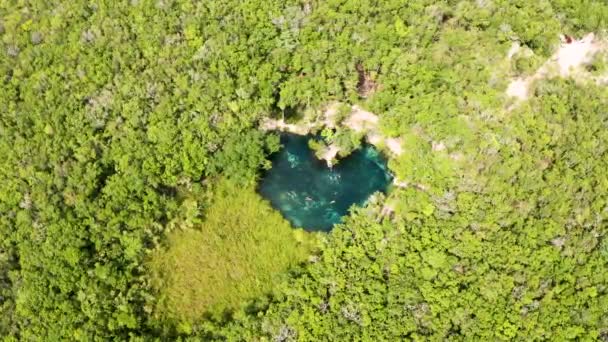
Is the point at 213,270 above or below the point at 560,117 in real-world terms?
below

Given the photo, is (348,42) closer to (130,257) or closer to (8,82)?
(130,257)

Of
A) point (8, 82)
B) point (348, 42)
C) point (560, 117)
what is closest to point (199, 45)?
point (348, 42)

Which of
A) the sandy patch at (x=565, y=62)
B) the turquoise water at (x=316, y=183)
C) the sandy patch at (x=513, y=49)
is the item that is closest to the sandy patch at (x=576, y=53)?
the sandy patch at (x=565, y=62)

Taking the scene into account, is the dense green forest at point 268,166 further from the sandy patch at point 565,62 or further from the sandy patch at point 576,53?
the sandy patch at point 576,53

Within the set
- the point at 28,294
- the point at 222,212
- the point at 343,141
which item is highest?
the point at 343,141

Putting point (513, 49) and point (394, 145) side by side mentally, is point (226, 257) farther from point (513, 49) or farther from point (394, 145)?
point (513, 49)

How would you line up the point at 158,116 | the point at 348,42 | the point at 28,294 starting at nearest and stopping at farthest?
the point at 28,294, the point at 158,116, the point at 348,42

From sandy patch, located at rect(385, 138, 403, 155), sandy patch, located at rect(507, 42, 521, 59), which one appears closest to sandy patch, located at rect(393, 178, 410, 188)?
sandy patch, located at rect(385, 138, 403, 155)
